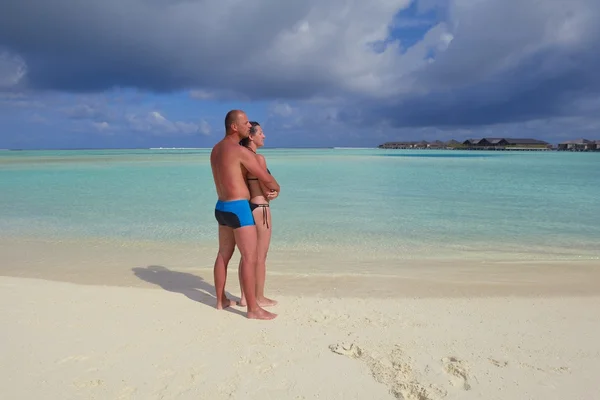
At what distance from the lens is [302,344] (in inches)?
160

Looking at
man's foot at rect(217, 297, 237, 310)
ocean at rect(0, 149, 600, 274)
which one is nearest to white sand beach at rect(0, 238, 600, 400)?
man's foot at rect(217, 297, 237, 310)

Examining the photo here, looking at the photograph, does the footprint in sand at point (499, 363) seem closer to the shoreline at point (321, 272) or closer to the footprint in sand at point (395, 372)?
the footprint in sand at point (395, 372)

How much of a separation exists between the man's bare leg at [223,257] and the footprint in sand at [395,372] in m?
1.62

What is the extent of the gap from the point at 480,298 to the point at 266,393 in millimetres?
3615

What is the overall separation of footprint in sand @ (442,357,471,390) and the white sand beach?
2 cm

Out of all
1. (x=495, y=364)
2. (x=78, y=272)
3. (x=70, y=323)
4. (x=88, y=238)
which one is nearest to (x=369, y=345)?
(x=495, y=364)

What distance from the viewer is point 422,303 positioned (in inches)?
214

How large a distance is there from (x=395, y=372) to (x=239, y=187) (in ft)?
7.64

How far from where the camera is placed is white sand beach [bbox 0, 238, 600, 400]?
10.9 ft

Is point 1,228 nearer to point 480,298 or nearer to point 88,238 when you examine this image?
point 88,238

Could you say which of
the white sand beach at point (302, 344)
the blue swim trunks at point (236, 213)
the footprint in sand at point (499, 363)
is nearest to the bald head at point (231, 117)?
the blue swim trunks at point (236, 213)

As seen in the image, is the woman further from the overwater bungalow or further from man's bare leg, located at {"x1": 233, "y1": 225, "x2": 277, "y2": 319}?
the overwater bungalow

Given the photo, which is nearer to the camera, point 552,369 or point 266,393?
point 266,393

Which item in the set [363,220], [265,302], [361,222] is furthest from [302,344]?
[363,220]
